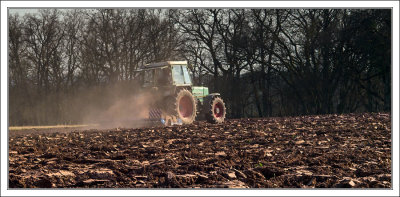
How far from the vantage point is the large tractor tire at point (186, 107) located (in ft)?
56.4

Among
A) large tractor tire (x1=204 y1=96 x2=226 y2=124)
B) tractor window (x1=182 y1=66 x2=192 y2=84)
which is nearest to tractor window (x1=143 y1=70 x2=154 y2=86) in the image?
tractor window (x1=182 y1=66 x2=192 y2=84)

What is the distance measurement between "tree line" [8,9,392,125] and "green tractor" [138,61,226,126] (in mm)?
5224

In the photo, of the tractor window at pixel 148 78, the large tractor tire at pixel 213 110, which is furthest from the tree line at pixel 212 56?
the large tractor tire at pixel 213 110

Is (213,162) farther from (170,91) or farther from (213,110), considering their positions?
(213,110)

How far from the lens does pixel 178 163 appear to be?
7.78m

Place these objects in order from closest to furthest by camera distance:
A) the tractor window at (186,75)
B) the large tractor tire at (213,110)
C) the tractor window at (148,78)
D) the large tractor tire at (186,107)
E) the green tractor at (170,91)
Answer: the green tractor at (170,91) < the large tractor tire at (186,107) < the tractor window at (148,78) < the tractor window at (186,75) < the large tractor tire at (213,110)

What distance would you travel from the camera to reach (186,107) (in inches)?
706

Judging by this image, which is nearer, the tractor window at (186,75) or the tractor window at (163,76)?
the tractor window at (163,76)

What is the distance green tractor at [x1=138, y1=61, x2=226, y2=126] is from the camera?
1683 centimetres

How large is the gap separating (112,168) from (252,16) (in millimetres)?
24135

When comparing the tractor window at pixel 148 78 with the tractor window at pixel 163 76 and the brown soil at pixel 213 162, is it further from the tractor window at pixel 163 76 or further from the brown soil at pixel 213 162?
the brown soil at pixel 213 162

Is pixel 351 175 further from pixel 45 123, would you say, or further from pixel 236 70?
pixel 236 70

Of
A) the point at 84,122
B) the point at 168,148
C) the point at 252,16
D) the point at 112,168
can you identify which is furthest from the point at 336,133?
the point at 252,16

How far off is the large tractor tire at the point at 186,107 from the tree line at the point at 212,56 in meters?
6.33
